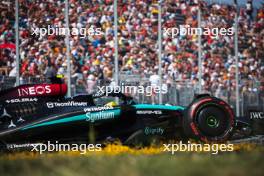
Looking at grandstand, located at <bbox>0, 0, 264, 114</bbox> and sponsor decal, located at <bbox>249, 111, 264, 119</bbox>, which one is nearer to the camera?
sponsor decal, located at <bbox>249, 111, 264, 119</bbox>

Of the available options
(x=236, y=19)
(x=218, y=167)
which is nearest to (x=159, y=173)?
(x=218, y=167)

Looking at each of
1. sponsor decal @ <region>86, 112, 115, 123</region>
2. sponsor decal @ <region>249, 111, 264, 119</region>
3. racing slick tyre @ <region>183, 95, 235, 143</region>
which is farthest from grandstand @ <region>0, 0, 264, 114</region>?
racing slick tyre @ <region>183, 95, 235, 143</region>

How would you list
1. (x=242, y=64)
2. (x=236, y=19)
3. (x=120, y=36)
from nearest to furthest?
(x=120, y=36)
(x=236, y=19)
(x=242, y=64)

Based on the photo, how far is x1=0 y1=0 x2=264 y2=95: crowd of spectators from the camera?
1134cm

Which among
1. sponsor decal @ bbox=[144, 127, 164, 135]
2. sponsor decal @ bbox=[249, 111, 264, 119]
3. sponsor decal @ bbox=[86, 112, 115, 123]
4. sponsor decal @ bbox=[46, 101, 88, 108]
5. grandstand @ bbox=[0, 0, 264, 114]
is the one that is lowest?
sponsor decal @ bbox=[144, 127, 164, 135]

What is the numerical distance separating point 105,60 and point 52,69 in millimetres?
1220

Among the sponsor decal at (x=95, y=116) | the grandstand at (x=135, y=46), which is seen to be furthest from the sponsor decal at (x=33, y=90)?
the grandstand at (x=135, y=46)

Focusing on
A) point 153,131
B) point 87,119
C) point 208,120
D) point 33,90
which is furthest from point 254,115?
point 33,90

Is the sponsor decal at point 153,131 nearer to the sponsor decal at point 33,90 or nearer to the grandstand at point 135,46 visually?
the sponsor decal at point 33,90

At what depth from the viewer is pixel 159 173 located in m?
3.01

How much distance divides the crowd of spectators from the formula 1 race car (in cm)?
258

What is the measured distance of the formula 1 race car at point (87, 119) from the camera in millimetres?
8523

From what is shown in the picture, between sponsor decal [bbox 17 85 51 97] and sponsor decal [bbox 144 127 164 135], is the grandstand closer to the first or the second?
sponsor decal [bbox 17 85 51 97]

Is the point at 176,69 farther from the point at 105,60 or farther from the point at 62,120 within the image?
the point at 62,120
